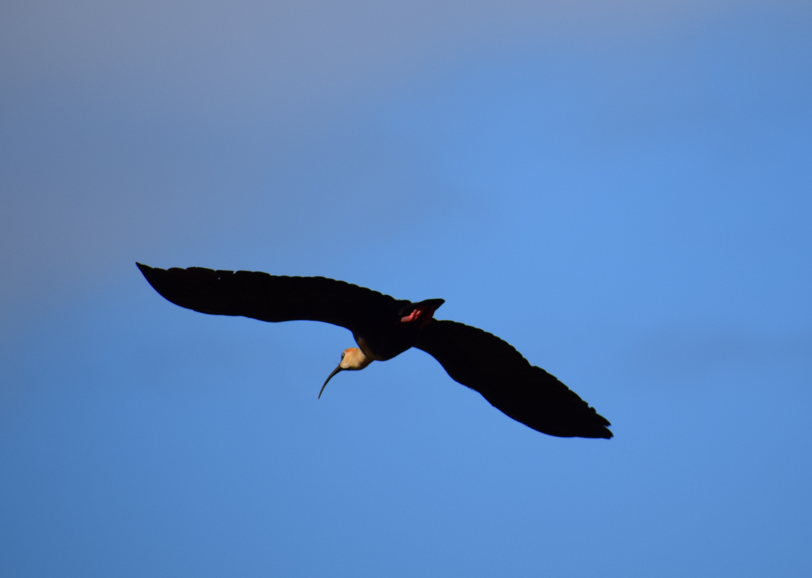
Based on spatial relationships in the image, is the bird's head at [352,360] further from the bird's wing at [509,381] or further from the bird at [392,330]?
the bird's wing at [509,381]

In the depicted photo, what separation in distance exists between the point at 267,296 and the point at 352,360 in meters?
2.52

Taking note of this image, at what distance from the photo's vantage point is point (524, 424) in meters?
11.9

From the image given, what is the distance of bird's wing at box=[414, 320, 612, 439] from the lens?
11.3 meters

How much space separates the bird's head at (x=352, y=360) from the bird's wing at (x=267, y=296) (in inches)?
52.2

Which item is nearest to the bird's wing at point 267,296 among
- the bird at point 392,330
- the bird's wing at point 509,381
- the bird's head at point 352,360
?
the bird at point 392,330

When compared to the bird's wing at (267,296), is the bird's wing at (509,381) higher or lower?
higher

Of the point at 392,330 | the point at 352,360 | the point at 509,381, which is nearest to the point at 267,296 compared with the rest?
the point at 392,330

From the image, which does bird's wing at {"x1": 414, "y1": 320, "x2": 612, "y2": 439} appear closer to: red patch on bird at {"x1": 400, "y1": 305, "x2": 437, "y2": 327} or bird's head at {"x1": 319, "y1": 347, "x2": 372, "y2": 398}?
red patch on bird at {"x1": 400, "y1": 305, "x2": 437, "y2": 327}

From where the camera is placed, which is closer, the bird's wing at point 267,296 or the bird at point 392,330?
the bird's wing at point 267,296

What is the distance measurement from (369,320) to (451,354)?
1.15 metres

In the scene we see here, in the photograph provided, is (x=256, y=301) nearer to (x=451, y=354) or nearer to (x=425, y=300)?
(x=425, y=300)

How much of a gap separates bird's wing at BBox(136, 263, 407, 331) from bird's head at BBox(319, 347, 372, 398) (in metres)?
1.33

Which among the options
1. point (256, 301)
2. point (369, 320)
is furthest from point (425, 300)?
point (256, 301)

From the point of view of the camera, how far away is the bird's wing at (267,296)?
31.9ft
